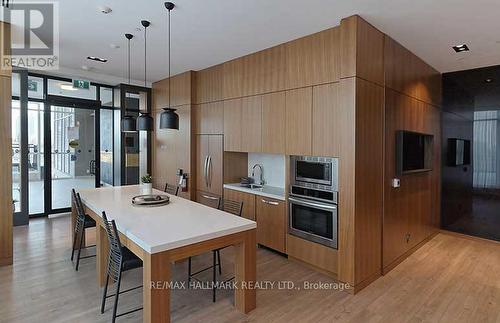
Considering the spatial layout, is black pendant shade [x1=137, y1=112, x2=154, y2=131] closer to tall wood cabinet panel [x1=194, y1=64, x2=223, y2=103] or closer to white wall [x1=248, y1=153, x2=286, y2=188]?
tall wood cabinet panel [x1=194, y1=64, x2=223, y2=103]

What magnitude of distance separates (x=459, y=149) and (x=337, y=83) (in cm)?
339

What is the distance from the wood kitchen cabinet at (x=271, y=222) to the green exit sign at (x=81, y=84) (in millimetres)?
4714

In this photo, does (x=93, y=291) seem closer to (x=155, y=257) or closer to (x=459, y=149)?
(x=155, y=257)

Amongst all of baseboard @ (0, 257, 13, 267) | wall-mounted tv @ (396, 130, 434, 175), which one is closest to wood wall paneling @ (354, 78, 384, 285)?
wall-mounted tv @ (396, 130, 434, 175)

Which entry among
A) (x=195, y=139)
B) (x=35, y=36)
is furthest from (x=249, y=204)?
(x=35, y=36)

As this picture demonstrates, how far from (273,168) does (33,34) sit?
394 cm

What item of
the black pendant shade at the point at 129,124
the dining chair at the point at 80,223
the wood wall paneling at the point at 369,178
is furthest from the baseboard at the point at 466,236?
the dining chair at the point at 80,223

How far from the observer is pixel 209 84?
542cm

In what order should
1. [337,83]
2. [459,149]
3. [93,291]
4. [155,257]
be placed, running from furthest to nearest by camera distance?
[459,149], [337,83], [93,291], [155,257]

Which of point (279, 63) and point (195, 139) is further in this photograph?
point (195, 139)

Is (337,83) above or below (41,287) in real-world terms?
above

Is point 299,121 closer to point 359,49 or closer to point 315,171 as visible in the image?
point 315,171

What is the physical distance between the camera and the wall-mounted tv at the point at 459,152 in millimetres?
5145

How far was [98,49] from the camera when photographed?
4527 millimetres
